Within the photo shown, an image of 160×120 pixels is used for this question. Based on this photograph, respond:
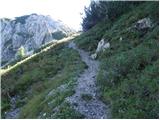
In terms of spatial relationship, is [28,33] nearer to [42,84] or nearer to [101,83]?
[42,84]

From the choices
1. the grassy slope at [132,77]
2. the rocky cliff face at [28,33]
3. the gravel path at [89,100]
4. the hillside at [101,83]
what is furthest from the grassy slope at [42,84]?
the rocky cliff face at [28,33]

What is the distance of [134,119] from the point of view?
15.8 meters

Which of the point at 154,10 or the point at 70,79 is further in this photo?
the point at 154,10

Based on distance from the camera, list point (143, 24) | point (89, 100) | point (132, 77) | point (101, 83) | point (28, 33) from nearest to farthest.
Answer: point (89, 100) < point (132, 77) < point (101, 83) < point (143, 24) < point (28, 33)

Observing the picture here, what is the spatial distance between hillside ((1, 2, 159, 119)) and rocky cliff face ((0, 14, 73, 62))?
309 ft

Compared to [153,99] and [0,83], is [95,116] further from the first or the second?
[0,83]

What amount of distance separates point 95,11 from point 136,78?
36.4 m

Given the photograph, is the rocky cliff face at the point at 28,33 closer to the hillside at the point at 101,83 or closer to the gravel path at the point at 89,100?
the hillside at the point at 101,83

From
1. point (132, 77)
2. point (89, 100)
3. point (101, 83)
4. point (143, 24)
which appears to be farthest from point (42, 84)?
point (143, 24)

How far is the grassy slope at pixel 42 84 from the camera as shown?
2156cm

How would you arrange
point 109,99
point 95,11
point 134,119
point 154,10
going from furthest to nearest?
point 95,11, point 154,10, point 109,99, point 134,119

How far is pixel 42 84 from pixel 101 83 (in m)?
8.89

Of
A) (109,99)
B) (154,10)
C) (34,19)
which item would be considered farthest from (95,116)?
(34,19)

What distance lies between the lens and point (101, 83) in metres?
23.4
